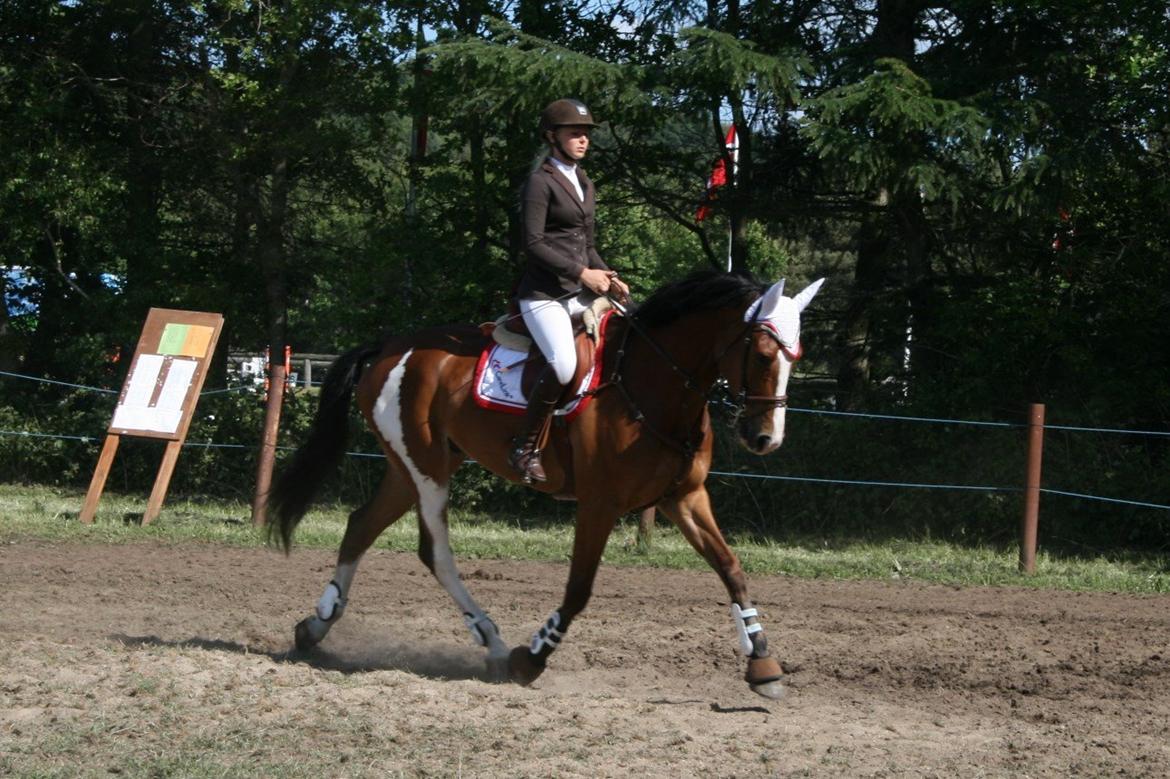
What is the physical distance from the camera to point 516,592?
9836 millimetres

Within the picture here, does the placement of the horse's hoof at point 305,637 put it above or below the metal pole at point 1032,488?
below

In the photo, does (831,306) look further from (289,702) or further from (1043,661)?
(289,702)

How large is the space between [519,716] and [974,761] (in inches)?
74.2

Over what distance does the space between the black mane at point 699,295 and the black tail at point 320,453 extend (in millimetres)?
2192

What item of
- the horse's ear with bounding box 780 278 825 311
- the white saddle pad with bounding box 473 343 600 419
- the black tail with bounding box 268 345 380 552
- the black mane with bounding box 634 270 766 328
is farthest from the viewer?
the black tail with bounding box 268 345 380 552

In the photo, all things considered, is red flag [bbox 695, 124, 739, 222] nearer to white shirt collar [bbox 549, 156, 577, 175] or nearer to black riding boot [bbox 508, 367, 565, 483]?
white shirt collar [bbox 549, 156, 577, 175]

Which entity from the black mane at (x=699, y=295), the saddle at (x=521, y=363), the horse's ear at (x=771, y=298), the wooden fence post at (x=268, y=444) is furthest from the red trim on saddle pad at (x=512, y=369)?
the wooden fence post at (x=268, y=444)

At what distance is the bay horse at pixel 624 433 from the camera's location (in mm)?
6172

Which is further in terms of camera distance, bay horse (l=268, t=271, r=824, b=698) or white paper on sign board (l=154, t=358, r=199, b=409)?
white paper on sign board (l=154, t=358, r=199, b=409)

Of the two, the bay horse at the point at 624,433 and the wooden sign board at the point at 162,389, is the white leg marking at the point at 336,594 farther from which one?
the wooden sign board at the point at 162,389

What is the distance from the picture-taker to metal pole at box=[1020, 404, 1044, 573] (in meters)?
11.1

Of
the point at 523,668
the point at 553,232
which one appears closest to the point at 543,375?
the point at 553,232

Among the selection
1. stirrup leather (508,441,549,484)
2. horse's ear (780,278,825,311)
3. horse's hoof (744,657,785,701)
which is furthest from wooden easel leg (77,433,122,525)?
horse's ear (780,278,825,311)

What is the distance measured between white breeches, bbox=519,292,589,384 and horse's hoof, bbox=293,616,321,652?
2.13 metres
